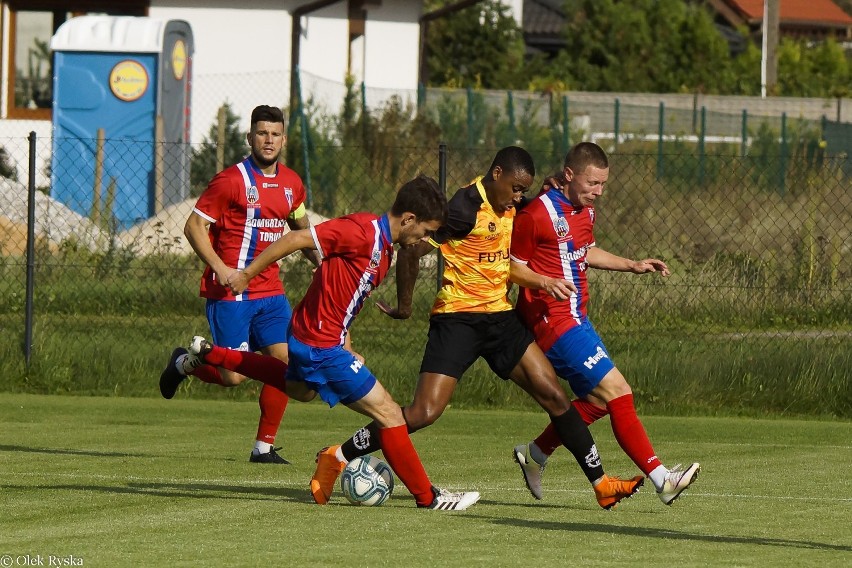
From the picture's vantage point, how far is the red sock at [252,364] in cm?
873

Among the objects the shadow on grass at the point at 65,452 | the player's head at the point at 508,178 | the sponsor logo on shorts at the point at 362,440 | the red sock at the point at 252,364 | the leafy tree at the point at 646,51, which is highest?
the leafy tree at the point at 646,51

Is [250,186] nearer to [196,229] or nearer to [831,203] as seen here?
[196,229]

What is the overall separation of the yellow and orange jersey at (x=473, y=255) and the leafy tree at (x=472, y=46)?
37409 mm

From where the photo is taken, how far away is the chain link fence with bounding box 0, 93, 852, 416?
13.6 metres

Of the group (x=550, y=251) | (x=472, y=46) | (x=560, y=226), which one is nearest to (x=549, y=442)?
(x=550, y=251)

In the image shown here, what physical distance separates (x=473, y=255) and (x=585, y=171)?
736mm

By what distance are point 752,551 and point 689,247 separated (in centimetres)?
1138

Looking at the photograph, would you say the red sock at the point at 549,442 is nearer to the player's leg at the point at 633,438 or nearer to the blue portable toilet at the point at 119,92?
the player's leg at the point at 633,438

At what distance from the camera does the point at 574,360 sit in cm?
834

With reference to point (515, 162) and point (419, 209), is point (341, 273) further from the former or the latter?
point (515, 162)

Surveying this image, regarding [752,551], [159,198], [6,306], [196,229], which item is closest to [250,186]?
[196,229]

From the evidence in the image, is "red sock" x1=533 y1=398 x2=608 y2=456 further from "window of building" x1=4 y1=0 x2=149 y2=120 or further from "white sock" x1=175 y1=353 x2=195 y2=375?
"window of building" x1=4 y1=0 x2=149 y2=120

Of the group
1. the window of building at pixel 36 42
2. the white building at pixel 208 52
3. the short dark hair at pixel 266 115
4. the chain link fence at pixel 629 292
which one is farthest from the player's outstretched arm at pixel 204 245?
the window of building at pixel 36 42

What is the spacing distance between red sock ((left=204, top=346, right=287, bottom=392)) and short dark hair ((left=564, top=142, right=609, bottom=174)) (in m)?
1.88
